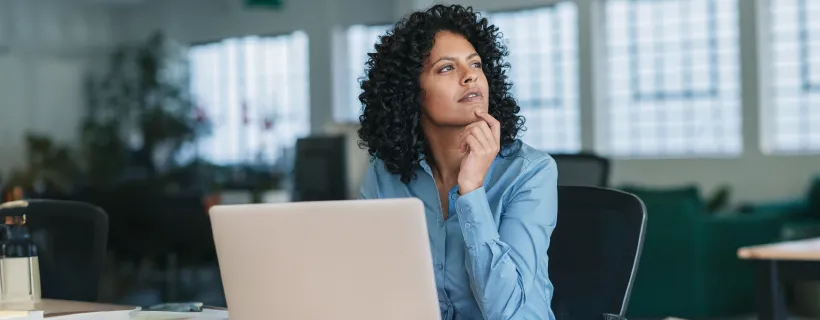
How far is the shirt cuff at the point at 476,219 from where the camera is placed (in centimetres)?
179

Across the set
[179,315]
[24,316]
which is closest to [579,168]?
[179,315]

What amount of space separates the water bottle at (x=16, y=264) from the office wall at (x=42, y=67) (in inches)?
309

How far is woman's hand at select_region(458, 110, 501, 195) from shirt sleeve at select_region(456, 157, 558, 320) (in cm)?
3

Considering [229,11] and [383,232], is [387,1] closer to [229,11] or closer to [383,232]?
[229,11]

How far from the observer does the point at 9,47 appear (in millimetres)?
9922

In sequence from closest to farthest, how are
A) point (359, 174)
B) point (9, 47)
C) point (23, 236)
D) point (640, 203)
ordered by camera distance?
point (640, 203)
point (23, 236)
point (359, 174)
point (9, 47)

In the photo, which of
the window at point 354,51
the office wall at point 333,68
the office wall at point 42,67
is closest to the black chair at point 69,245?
the office wall at point 333,68

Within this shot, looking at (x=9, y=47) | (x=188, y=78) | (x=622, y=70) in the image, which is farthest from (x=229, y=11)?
(x=622, y=70)

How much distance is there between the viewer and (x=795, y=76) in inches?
384

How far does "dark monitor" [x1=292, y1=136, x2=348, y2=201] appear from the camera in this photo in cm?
698

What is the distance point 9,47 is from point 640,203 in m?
8.86

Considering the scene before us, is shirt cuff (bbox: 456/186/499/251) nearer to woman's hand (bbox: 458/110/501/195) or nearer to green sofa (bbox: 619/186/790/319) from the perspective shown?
woman's hand (bbox: 458/110/501/195)

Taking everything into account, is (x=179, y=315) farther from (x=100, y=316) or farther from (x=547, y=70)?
(x=547, y=70)

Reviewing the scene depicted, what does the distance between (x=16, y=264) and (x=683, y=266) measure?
4862mm
